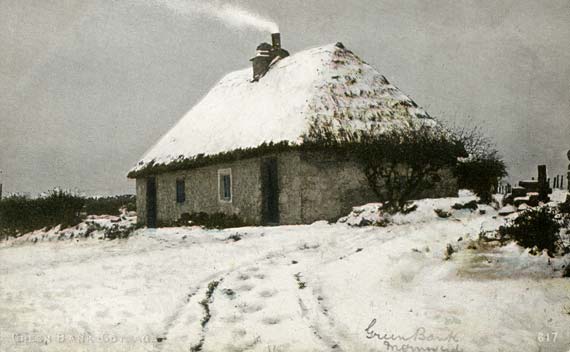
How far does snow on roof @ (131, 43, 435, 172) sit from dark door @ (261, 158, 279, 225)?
0.87 meters

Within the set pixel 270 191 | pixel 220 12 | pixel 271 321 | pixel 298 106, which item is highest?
pixel 220 12

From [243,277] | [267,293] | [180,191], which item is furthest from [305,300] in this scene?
[180,191]

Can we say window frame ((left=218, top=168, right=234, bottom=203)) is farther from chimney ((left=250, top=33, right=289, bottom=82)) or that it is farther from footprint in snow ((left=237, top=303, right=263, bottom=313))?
footprint in snow ((left=237, top=303, right=263, bottom=313))

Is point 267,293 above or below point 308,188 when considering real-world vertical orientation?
below

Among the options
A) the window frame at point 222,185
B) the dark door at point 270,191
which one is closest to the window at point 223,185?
the window frame at point 222,185

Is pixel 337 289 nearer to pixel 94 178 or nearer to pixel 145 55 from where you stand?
pixel 145 55

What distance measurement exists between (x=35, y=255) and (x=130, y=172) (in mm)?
8370

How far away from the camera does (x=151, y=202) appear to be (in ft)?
50.2

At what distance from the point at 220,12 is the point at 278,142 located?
4.64 m

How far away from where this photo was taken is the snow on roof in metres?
10.4

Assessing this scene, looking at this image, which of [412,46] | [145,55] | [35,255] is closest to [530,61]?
[412,46]

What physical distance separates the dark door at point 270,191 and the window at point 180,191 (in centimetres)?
320

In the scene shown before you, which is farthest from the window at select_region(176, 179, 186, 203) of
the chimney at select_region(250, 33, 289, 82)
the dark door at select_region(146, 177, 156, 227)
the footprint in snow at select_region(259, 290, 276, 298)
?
the footprint in snow at select_region(259, 290, 276, 298)

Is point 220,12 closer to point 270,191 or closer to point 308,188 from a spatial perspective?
point 308,188
